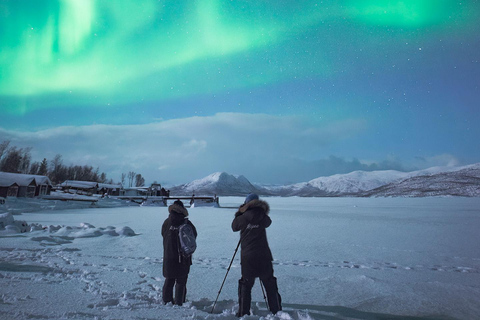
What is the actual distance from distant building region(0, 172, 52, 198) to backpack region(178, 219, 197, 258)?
46.5 meters

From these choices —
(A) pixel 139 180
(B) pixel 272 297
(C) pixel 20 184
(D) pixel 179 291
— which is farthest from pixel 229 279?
(A) pixel 139 180

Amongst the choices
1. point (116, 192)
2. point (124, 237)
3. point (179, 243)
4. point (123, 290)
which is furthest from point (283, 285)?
point (116, 192)

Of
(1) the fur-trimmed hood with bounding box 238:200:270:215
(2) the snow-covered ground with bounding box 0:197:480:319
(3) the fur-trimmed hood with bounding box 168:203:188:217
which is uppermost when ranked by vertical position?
(1) the fur-trimmed hood with bounding box 238:200:270:215

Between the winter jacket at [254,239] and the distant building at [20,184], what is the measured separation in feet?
156

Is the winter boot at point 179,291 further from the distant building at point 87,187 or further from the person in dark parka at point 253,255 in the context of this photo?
the distant building at point 87,187

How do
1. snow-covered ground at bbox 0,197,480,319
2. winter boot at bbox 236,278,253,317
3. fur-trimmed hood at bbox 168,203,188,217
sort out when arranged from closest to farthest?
1. winter boot at bbox 236,278,253,317
2. snow-covered ground at bbox 0,197,480,319
3. fur-trimmed hood at bbox 168,203,188,217

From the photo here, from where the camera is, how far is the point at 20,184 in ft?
141

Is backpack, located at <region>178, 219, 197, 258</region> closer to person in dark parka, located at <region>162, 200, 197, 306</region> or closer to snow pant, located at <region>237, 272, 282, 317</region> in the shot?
person in dark parka, located at <region>162, 200, 197, 306</region>

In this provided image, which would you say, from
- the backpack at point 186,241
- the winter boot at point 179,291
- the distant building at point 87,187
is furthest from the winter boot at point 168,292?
the distant building at point 87,187

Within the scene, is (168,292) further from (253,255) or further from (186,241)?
(253,255)

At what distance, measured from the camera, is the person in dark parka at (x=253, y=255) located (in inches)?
161

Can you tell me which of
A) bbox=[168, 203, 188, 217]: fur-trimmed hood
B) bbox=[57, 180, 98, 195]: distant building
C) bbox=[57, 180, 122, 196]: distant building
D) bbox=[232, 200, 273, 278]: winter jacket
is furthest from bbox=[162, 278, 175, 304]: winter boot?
bbox=[57, 180, 98, 195]: distant building

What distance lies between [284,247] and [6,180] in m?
46.1

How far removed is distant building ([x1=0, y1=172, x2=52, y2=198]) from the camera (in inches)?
1603
